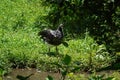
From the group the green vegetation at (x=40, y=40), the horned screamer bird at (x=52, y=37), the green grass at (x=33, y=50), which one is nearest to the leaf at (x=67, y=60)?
the green vegetation at (x=40, y=40)

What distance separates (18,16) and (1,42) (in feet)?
6.79

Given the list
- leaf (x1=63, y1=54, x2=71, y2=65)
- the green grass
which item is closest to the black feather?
the green grass

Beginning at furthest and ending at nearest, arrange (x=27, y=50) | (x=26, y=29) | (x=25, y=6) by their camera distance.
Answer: (x=25, y=6), (x=26, y=29), (x=27, y=50)

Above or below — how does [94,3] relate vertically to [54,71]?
above

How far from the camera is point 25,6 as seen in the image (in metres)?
11.2

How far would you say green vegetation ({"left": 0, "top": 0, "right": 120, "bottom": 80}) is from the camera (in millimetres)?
7461

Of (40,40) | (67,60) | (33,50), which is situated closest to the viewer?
(67,60)

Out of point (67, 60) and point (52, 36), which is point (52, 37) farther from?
point (67, 60)

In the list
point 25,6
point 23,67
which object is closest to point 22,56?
point 23,67

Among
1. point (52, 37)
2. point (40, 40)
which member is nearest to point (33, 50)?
point (52, 37)

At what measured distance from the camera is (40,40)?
8.65m

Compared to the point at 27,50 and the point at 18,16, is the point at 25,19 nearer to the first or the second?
the point at 18,16

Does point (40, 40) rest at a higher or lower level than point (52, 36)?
lower

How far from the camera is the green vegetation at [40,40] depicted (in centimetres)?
746
